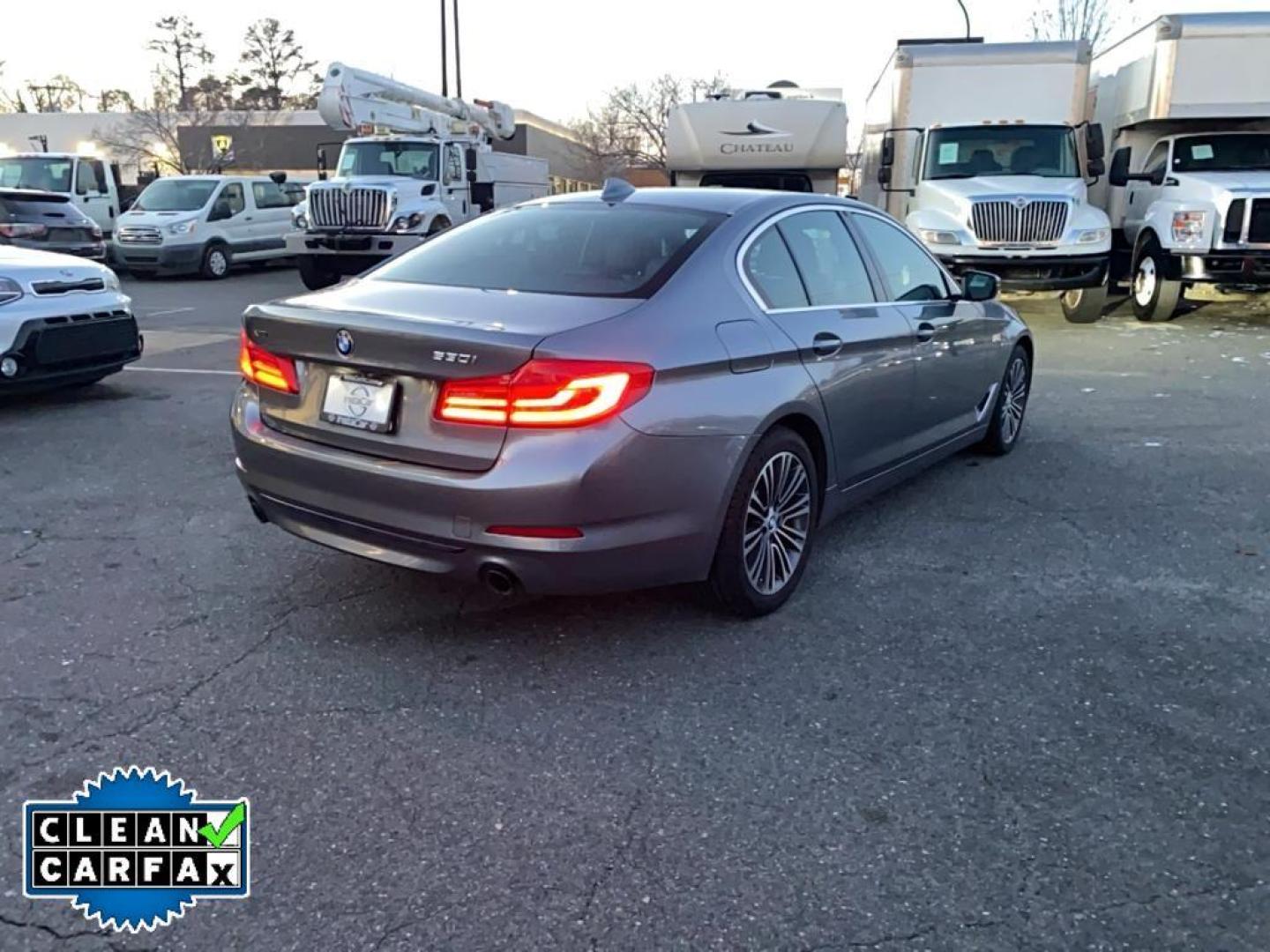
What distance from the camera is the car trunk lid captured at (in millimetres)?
3225

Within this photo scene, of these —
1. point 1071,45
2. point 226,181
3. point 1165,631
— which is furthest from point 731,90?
point 1165,631

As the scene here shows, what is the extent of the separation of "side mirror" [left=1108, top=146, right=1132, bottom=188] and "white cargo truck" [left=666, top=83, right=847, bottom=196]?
→ 3.84m

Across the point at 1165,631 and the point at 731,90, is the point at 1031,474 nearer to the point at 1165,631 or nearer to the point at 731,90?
the point at 1165,631

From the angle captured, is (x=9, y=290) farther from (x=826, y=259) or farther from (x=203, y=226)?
(x=203, y=226)

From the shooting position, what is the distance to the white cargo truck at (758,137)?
1498 cm

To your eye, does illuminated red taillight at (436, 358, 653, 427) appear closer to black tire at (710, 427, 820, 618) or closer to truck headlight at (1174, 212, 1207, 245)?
black tire at (710, 427, 820, 618)

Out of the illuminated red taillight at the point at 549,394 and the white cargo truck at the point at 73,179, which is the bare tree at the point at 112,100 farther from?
the illuminated red taillight at the point at 549,394

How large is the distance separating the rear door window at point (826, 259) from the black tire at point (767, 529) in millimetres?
709

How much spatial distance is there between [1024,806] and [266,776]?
6.71 ft

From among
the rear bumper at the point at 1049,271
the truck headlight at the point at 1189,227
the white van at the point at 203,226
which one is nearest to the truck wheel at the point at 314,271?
the white van at the point at 203,226

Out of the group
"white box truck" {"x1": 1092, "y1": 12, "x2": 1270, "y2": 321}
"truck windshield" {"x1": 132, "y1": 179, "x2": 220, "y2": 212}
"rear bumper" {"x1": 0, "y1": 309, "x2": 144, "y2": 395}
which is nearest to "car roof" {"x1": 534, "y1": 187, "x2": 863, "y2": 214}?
"rear bumper" {"x1": 0, "y1": 309, "x2": 144, "y2": 395}

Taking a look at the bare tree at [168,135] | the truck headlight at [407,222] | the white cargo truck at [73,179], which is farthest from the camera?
the bare tree at [168,135]

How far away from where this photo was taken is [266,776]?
2854 mm

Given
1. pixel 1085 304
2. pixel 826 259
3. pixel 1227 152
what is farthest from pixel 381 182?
pixel 826 259
